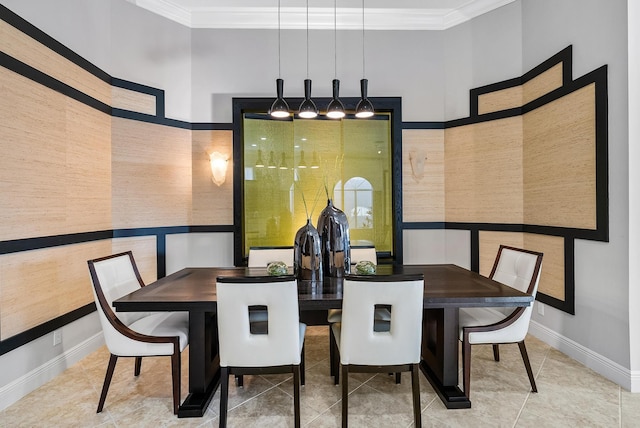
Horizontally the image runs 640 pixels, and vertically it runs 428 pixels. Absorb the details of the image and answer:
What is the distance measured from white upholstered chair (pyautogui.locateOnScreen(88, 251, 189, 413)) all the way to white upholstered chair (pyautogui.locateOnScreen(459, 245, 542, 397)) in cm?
182

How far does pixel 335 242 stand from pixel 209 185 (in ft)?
6.84

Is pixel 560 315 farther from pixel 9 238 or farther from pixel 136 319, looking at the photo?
pixel 9 238

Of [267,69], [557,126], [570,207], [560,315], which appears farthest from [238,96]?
[560,315]

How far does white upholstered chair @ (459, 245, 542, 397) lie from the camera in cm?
224

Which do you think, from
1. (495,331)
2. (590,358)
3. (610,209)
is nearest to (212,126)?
(495,331)

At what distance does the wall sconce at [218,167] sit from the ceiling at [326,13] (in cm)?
149

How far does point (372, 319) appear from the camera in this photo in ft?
6.17

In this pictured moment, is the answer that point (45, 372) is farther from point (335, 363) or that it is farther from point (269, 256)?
point (335, 363)

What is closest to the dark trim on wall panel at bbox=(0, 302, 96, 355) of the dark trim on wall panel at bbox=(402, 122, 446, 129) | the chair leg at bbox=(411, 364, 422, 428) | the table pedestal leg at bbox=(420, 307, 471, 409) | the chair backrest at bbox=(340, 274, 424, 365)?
the chair backrest at bbox=(340, 274, 424, 365)

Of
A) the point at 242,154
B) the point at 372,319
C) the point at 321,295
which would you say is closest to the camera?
the point at 372,319

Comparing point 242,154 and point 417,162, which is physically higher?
point 242,154

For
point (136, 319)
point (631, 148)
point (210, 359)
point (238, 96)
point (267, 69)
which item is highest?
point (267, 69)

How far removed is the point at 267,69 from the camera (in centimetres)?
395

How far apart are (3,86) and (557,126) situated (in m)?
4.24
